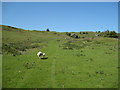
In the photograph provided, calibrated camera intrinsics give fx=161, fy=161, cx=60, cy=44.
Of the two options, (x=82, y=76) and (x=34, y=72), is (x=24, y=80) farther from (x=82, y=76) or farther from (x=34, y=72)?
(x=82, y=76)

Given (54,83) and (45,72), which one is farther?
(45,72)

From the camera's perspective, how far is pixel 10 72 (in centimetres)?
1945

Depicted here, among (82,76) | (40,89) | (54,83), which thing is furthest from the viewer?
(82,76)

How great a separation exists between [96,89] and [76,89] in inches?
70.0

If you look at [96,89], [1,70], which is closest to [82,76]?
[96,89]

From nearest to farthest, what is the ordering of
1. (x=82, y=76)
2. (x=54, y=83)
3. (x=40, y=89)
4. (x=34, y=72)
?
1. (x=40, y=89)
2. (x=54, y=83)
3. (x=82, y=76)
4. (x=34, y=72)

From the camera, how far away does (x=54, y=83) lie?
15.6 m

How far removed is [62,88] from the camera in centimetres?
1444

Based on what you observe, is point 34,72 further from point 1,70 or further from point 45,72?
point 1,70

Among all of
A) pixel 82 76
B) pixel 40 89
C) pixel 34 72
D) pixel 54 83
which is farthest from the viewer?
pixel 34 72

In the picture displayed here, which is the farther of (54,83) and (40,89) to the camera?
(54,83)

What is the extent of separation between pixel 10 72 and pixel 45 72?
4243 millimetres

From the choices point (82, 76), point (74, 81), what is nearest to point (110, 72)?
point (82, 76)

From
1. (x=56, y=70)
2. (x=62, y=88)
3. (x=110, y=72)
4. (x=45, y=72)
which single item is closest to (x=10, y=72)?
(x=45, y=72)
